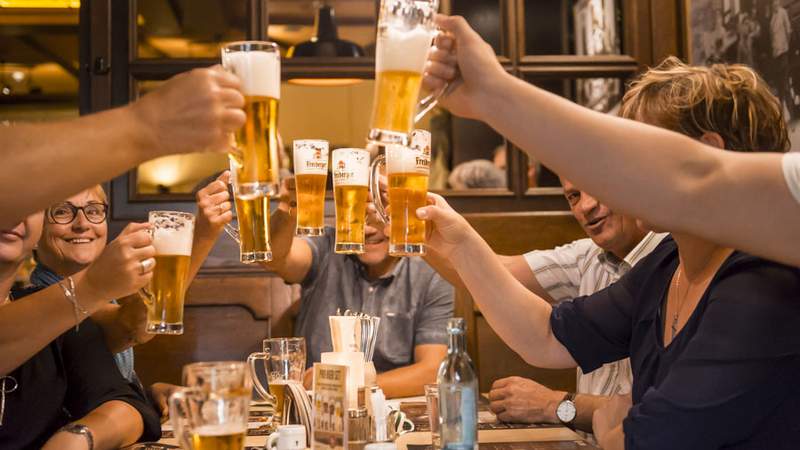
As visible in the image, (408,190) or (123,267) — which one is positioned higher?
(408,190)

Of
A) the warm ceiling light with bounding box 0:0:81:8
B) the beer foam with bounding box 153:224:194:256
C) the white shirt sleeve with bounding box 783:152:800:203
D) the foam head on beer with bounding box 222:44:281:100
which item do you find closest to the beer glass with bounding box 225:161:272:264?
the beer foam with bounding box 153:224:194:256

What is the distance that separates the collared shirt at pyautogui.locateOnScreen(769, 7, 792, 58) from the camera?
9.09ft

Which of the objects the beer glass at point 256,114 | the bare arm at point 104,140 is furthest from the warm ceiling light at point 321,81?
the bare arm at point 104,140

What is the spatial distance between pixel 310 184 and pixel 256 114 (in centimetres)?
54

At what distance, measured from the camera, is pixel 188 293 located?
325 cm

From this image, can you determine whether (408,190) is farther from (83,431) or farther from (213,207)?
(83,431)

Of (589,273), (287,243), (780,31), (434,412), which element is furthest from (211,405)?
(780,31)

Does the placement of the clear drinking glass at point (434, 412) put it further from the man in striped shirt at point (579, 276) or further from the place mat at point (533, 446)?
the man in striped shirt at point (579, 276)

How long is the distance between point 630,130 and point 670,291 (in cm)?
59

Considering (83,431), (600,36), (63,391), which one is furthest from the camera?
(600,36)

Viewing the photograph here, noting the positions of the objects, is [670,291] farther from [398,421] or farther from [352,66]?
[352,66]

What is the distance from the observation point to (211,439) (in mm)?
1171

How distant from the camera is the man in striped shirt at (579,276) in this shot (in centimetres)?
206

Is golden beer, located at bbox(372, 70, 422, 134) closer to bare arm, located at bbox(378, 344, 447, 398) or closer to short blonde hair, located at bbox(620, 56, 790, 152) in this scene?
short blonde hair, located at bbox(620, 56, 790, 152)
